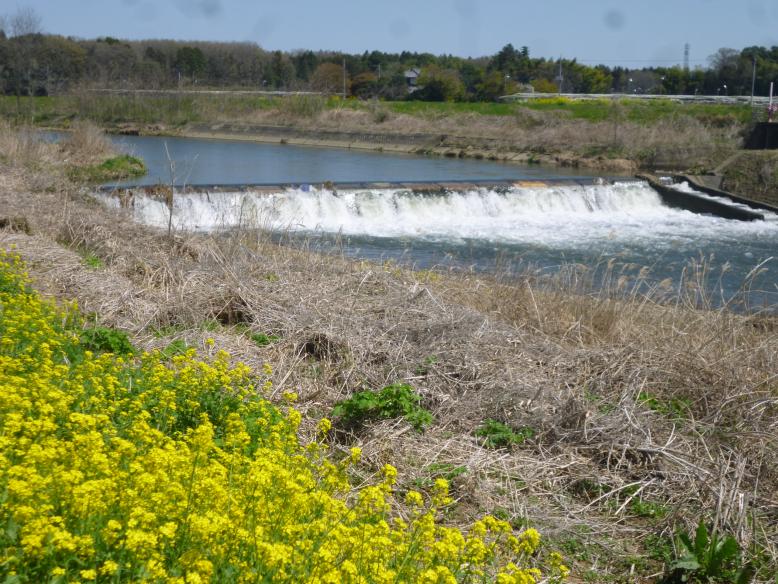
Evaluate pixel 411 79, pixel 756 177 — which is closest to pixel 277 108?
pixel 411 79

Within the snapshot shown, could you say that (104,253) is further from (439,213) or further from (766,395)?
(439,213)

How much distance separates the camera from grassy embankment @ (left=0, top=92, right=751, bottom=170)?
34.5m

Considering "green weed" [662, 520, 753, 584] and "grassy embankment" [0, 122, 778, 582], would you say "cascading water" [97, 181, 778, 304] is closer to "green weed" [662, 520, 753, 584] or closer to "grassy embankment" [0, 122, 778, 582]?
"grassy embankment" [0, 122, 778, 582]

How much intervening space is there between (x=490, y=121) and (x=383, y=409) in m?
41.5

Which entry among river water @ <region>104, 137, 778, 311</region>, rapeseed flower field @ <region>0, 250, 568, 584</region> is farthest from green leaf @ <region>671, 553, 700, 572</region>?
river water @ <region>104, 137, 778, 311</region>

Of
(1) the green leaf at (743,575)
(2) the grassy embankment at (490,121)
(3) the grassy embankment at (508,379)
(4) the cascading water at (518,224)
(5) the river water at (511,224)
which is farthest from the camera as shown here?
(2) the grassy embankment at (490,121)

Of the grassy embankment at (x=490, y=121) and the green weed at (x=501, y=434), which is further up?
the grassy embankment at (x=490, y=121)

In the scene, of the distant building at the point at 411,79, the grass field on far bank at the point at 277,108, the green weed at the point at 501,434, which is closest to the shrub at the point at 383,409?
the green weed at the point at 501,434

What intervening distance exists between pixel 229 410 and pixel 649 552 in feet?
7.56

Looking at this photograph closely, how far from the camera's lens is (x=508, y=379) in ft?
18.8

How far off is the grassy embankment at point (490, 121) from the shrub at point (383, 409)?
1090 inches

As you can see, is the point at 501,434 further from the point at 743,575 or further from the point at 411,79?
the point at 411,79

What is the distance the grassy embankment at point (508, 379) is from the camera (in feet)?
15.1

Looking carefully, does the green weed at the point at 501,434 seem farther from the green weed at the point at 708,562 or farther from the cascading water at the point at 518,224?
the cascading water at the point at 518,224
